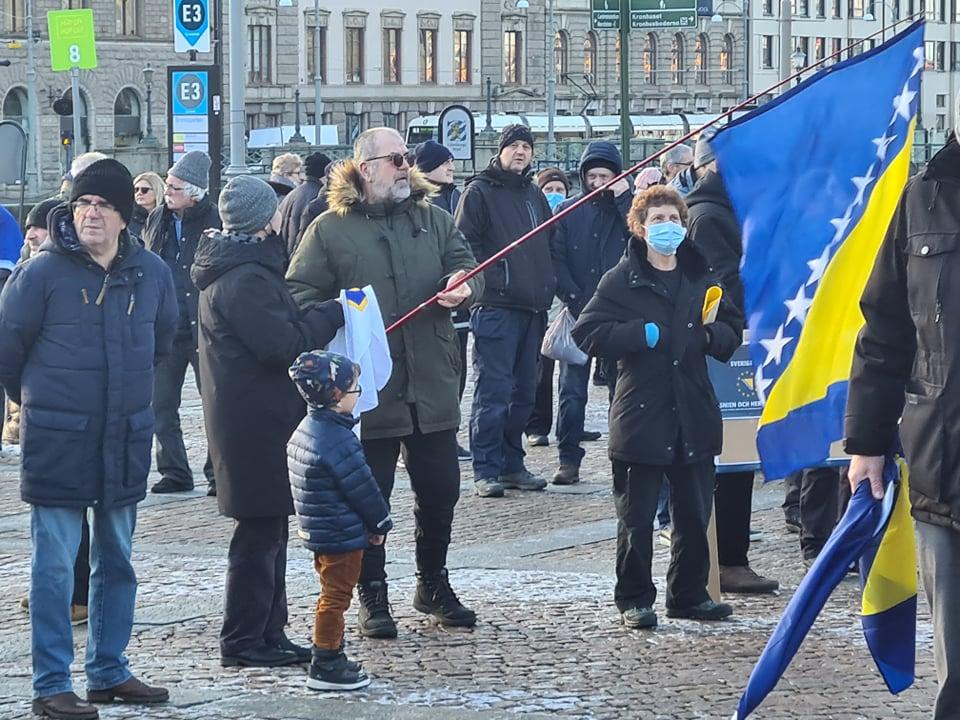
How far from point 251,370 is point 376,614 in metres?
1.09

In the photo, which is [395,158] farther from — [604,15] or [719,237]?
[604,15]

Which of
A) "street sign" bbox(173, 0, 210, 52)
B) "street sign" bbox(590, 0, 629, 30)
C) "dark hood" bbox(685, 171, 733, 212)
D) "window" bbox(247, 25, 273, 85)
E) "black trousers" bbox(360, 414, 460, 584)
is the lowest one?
"black trousers" bbox(360, 414, 460, 584)

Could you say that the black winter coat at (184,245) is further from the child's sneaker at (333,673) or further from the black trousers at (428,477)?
the child's sneaker at (333,673)

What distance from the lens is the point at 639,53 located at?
3927 inches

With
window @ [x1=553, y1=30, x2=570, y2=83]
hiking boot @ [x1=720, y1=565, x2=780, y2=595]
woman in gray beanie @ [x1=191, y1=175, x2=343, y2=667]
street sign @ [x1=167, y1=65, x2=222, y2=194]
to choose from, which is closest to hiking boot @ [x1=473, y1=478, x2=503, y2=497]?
hiking boot @ [x1=720, y1=565, x2=780, y2=595]

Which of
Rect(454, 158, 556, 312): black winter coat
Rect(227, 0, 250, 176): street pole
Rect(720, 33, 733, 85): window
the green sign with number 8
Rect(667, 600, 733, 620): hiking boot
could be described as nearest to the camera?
Rect(667, 600, 733, 620): hiking boot

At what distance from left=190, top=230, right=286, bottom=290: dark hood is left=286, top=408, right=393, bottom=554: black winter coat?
0.67m

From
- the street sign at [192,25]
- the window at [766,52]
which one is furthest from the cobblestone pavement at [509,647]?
the window at [766,52]

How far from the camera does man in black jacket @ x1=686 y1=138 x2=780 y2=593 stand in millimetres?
8305

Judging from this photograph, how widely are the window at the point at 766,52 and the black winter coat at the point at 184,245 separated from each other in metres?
92.6

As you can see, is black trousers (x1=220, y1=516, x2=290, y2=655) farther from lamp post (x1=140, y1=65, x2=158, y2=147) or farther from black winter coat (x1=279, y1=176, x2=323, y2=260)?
lamp post (x1=140, y1=65, x2=158, y2=147)

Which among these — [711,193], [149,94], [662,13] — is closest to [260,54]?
[149,94]

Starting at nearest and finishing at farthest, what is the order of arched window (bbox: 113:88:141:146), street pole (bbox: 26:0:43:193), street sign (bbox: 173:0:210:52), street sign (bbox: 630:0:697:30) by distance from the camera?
street sign (bbox: 173:0:210:52) → street sign (bbox: 630:0:697:30) → street pole (bbox: 26:0:43:193) → arched window (bbox: 113:88:141:146)

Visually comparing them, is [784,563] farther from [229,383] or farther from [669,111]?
[669,111]
